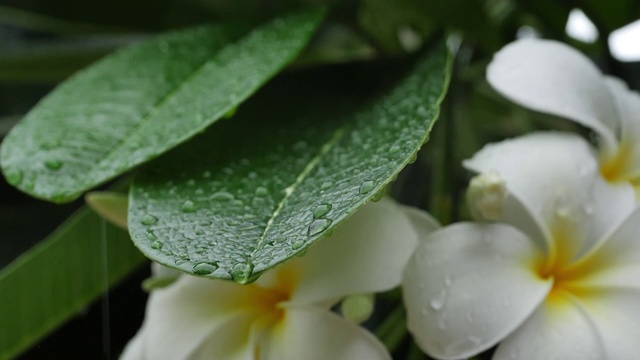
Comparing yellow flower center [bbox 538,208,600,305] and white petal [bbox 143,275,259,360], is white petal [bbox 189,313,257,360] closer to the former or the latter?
white petal [bbox 143,275,259,360]

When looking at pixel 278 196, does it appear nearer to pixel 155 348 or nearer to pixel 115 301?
pixel 155 348

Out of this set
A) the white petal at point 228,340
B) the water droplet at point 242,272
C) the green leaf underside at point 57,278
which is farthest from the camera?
the green leaf underside at point 57,278

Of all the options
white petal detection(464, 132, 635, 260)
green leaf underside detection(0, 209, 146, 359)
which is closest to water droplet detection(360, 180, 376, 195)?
white petal detection(464, 132, 635, 260)

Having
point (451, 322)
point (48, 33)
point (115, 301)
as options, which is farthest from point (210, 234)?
point (48, 33)

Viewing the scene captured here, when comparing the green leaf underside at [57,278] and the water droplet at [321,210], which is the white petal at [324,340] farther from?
the green leaf underside at [57,278]

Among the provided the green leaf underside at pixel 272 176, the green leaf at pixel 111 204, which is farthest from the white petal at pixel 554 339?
the green leaf at pixel 111 204

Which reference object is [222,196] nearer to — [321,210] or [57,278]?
[321,210]
